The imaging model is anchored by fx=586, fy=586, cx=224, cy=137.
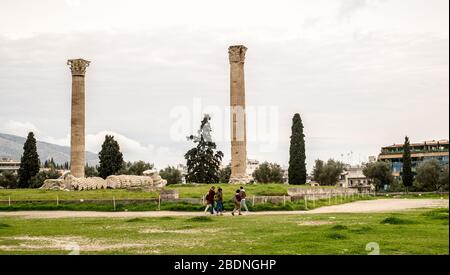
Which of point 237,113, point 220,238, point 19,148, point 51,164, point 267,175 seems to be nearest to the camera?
point 220,238

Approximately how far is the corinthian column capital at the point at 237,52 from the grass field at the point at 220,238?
30180mm

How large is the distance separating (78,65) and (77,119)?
14.3 feet

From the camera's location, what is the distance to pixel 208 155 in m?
66.0

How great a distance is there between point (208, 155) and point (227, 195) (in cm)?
3249

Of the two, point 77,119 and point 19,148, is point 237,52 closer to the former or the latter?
point 77,119

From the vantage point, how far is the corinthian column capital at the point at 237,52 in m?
48.6

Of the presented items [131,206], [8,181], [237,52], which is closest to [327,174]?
[237,52]

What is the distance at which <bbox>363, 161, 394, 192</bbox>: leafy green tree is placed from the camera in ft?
263

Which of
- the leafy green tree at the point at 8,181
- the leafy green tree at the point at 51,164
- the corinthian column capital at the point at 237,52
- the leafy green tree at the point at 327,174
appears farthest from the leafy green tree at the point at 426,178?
the leafy green tree at the point at 51,164

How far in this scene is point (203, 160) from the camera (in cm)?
6562

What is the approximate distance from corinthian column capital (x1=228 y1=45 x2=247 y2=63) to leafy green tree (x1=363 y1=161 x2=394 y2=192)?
38309mm

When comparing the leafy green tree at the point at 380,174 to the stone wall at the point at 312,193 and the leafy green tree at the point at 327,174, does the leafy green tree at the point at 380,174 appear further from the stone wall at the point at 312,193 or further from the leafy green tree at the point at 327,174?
the stone wall at the point at 312,193

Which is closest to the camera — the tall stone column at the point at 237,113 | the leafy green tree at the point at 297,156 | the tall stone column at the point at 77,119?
the tall stone column at the point at 77,119

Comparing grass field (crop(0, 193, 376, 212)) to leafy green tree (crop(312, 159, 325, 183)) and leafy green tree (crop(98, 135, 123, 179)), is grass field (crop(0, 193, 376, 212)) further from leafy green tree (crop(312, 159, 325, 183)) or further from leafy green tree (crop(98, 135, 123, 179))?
leafy green tree (crop(312, 159, 325, 183))
